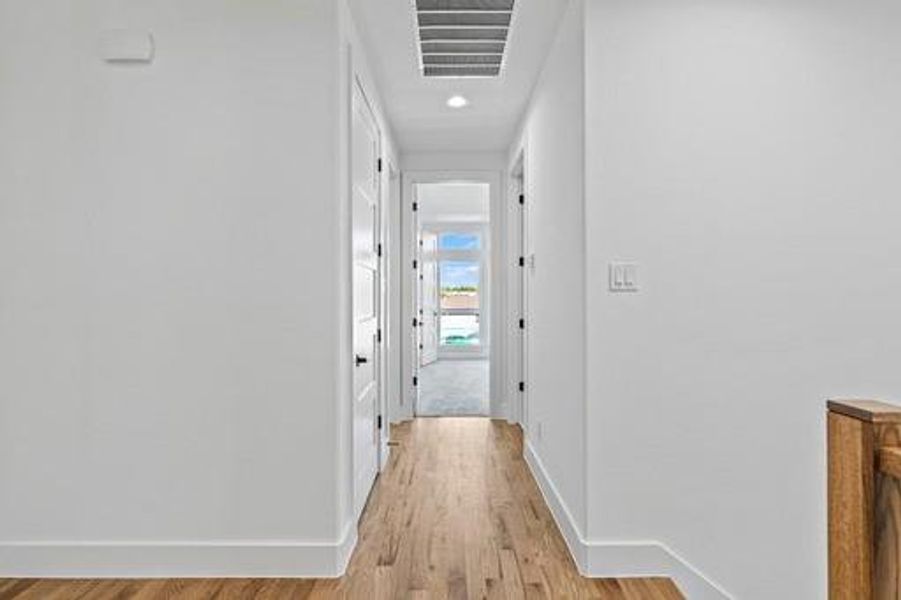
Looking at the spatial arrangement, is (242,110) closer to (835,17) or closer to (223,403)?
(223,403)

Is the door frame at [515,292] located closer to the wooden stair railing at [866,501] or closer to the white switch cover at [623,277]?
the white switch cover at [623,277]

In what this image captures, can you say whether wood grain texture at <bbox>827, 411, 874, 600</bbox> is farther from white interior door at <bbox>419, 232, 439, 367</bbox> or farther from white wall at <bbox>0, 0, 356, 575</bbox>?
white interior door at <bbox>419, 232, 439, 367</bbox>

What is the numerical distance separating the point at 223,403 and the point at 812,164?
8.65 feet

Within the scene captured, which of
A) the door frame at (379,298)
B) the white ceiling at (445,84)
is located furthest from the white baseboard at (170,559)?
the white ceiling at (445,84)

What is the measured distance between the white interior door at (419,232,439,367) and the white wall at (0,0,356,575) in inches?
330

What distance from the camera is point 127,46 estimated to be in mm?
2662

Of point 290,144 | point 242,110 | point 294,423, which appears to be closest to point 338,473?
point 294,423

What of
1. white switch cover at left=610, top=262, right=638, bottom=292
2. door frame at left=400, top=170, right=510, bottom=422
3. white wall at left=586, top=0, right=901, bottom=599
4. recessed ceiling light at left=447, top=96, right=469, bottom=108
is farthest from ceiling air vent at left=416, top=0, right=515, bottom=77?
door frame at left=400, top=170, right=510, bottom=422

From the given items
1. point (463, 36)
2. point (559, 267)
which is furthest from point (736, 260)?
point (463, 36)

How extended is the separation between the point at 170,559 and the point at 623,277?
7.17ft

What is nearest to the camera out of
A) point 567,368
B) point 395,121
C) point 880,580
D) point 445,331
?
point 880,580

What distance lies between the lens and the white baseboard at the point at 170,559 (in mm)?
2635

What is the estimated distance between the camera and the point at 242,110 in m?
2.68

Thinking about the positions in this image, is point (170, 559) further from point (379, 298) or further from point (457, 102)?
point (457, 102)
